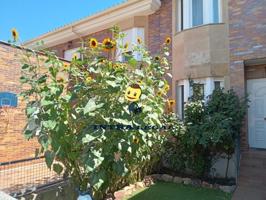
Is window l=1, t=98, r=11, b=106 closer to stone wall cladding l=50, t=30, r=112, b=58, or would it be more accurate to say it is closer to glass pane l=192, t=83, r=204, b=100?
stone wall cladding l=50, t=30, r=112, b=58

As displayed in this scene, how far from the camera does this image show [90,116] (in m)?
4.65

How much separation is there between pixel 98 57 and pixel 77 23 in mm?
10103

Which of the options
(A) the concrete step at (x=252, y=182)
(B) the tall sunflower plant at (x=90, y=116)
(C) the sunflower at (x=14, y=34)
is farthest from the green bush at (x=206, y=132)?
(C) the sunflower at (x=14, y=34)

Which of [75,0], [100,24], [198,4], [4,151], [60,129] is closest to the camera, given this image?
[60,129]

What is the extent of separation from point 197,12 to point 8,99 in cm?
829

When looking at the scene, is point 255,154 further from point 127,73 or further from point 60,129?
point 60,129

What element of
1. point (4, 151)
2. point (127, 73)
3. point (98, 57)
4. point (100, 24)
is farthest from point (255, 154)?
point (100, 24)

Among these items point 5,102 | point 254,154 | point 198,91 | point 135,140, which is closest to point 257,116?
point 254,154

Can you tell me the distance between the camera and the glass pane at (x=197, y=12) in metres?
10.4

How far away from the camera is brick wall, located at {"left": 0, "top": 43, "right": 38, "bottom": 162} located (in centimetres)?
903

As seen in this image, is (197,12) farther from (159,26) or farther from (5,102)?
(5,102)

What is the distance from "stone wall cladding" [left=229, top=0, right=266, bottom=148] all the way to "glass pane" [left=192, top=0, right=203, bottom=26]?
51.4 inches

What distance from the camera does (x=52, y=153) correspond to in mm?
4547

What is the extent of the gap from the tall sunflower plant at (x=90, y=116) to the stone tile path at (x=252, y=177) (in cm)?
348
